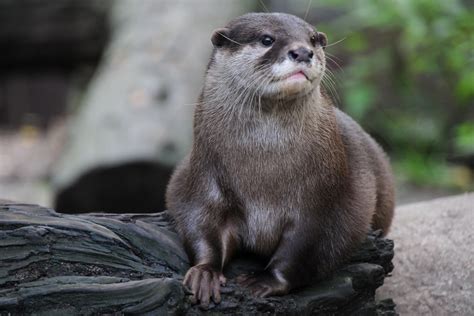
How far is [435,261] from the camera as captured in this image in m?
3.81

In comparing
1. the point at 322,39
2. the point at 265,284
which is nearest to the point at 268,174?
the point at 265,284

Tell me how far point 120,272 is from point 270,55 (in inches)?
35.2

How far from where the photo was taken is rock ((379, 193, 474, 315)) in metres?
3.60

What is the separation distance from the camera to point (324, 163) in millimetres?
3188

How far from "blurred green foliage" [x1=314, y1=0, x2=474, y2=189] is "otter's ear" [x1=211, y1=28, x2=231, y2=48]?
3014mm

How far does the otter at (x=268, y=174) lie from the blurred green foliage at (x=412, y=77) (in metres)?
2.98

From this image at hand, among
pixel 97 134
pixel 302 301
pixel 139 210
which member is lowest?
pixel 139 210

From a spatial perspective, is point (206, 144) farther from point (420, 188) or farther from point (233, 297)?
point (420, 188)

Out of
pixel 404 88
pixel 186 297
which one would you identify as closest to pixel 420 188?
pixel 404 88

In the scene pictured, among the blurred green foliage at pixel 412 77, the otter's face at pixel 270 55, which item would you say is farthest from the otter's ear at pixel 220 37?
the blurred green foliage at pixel 412 77

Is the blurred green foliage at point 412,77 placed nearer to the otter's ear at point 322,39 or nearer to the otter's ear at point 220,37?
the otter's ear at point 322,39

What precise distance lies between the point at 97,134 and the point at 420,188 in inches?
97.5

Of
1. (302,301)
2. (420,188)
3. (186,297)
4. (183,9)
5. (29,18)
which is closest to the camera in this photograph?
(186,297)

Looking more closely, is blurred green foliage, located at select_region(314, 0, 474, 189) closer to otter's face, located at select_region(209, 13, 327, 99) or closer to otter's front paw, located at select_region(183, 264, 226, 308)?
otter's face, located at select_region(209, 13, 327, 99)
